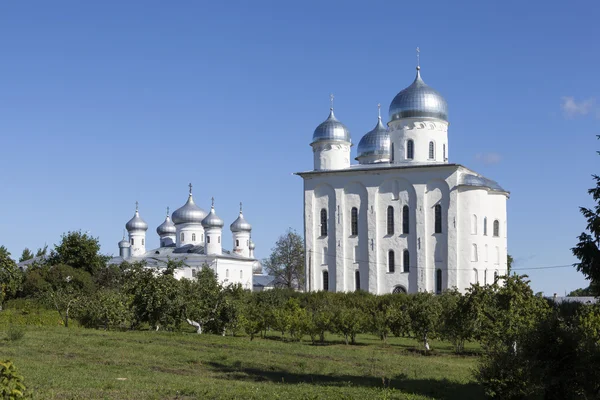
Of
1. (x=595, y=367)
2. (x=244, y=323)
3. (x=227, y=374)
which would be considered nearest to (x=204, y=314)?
(x=244, y=323)

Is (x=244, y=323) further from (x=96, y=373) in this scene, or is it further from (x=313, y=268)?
(x=313, y=268)

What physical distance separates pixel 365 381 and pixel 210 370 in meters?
3.14

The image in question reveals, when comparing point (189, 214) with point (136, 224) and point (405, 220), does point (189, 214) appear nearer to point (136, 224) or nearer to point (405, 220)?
point (136, 224)

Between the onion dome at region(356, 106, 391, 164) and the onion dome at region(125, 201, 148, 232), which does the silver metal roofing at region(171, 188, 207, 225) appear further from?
the onion dome at region(356, 106, 391, 164)

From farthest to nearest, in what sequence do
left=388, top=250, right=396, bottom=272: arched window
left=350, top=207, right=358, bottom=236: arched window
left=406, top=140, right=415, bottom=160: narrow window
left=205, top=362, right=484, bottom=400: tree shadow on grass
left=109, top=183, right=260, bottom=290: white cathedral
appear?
left=109, top=183, right=260, bottom=290: white cathedral, left=350, top=207, right=358, bottom=236: arched window, left=406, top=140, right=415, bottom=160: narrow window, left=388, top=250, right=396, bottom=272: arched window, left=205, top=362, right=484, bottom=400: tree shadow on grass

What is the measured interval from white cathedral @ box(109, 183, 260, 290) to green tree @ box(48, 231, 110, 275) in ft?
58.3

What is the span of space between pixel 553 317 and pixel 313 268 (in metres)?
32.1

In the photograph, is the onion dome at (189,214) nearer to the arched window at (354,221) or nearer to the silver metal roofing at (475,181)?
the arched window at (354,221)

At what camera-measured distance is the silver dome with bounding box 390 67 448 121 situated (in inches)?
1678

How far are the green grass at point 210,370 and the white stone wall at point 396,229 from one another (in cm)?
1975

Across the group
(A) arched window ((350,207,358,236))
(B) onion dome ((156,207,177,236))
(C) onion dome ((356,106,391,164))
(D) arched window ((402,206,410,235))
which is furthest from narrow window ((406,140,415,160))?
(B) onion dome ((156,207,177,236))

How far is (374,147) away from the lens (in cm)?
4853

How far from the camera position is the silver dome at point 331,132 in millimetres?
45344

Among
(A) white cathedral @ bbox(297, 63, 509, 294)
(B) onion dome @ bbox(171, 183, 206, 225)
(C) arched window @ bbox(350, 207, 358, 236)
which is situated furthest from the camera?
(B) onion dome @ bbox(171, 183, 206, 225)
